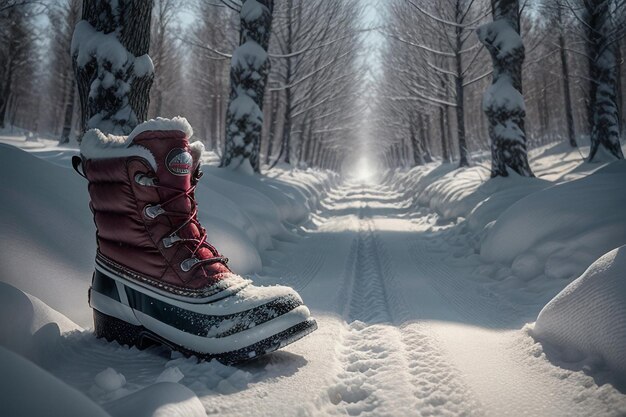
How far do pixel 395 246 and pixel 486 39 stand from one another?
4541 mm

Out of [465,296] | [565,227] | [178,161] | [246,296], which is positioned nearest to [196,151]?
[178,161]

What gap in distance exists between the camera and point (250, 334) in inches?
68.4

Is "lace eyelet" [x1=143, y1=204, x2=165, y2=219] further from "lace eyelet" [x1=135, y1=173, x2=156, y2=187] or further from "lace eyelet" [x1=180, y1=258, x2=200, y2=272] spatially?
"lace eyelet" [x1=180, y1=258, x2=200, y2=272]

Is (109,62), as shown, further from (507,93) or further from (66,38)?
(66,38)

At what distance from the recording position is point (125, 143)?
1.83 metres

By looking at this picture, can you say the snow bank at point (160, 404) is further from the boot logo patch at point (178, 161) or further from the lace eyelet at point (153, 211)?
the boot logo patch at point (178, 161)

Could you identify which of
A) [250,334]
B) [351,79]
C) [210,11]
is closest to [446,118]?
[351,79]

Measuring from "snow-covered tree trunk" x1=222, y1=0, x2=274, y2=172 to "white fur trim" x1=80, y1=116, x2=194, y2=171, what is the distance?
5686mm

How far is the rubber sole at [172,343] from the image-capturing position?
1.74m

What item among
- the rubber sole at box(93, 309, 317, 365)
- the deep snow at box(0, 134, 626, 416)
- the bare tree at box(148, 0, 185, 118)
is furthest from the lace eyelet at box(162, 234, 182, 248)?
the bare tree at box(148, 0, 185, 118)

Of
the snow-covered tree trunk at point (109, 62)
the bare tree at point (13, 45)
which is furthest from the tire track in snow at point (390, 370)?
the bare tree at point (13, 45)

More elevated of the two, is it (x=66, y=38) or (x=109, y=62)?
(x=66, y=38)

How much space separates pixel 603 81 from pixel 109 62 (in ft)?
38.3

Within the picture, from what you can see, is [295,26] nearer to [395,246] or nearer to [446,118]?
[446,118]
